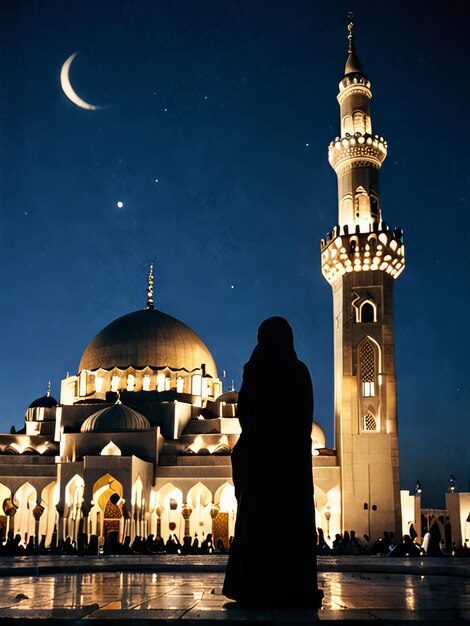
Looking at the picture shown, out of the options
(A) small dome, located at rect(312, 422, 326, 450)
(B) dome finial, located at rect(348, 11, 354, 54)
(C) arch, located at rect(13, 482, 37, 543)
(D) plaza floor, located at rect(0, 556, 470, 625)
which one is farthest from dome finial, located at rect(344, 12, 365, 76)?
(D) plaza floor, located at rect(0, 556, 470, 625)

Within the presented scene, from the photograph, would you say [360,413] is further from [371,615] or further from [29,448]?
[371,615]

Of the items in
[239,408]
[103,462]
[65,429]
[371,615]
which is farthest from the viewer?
[65,429]

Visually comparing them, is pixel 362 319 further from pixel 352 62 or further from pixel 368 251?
pixel 352 62

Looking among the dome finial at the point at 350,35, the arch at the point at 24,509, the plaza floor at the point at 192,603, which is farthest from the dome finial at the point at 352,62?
the plaza floor at the point at 192,603

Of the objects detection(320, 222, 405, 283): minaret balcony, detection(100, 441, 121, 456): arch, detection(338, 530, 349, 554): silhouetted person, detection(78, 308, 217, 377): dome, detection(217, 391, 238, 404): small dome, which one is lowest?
detection(338, 530, 349, 554): silhouetted person

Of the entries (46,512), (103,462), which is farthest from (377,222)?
(46,512)

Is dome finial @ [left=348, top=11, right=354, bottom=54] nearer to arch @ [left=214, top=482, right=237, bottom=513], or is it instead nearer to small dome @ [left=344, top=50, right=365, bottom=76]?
small dome @ [left=344, top=50, right=365, bottom=76]

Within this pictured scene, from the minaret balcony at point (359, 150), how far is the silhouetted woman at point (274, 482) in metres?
24.9

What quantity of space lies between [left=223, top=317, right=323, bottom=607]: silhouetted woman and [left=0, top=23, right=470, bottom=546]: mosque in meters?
21.0

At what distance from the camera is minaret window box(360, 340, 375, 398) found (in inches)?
1067

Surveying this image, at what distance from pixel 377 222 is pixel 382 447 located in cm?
857

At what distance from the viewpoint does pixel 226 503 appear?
91.0 feet

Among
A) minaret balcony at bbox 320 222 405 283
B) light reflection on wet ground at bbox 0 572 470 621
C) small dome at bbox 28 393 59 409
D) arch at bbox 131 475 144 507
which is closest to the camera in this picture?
light reflection on wet ground at bbox 0 572 470 621

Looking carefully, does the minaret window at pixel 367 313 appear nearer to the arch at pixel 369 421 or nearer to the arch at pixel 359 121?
the arch at pixel 369 421
